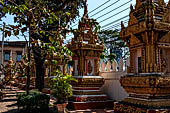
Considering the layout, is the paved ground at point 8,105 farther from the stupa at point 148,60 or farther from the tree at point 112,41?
the tree at point 112,41

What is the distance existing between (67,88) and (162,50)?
3416 mm

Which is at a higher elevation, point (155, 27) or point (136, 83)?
point (155, 27)

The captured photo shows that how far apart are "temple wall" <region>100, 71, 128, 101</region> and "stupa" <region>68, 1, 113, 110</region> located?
1.02 ft

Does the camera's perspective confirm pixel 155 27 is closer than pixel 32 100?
Yes

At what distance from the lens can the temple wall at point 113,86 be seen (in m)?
8.53

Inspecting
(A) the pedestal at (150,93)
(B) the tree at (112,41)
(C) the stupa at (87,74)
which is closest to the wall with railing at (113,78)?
(C) the stupa at (87,74)

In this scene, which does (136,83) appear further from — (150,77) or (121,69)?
(121,69)

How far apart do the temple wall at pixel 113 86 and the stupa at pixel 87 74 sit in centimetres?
31

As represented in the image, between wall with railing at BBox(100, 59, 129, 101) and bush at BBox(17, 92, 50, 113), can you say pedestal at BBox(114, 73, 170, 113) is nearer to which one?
wall with railing at BBox(100, 59, 129, 101)

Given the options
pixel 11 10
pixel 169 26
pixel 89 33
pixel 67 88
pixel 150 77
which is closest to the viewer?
pixel 11 10

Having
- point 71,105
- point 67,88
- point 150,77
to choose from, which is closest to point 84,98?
point 71,105

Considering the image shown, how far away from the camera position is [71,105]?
27.5 feet

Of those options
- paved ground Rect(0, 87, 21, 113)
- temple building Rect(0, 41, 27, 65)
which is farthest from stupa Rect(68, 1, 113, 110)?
temple building Rect(0, 41, 27, 65)

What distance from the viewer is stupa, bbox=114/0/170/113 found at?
5.34m
